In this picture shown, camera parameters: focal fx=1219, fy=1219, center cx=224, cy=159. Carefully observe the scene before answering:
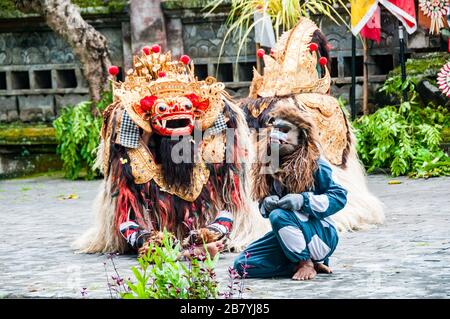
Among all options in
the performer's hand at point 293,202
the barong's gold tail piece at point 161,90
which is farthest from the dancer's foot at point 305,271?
the barong's gold tail piece at point 161,90

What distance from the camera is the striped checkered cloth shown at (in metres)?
8.88

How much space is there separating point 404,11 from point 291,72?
154 inches

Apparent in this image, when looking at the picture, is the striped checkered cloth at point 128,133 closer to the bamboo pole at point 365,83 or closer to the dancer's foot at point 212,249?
the dancer's foot at point 212,249

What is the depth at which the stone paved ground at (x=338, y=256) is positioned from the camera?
23.2 ft

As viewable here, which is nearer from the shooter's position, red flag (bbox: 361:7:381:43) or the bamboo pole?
red flag (bbox: 361:7:381:43)

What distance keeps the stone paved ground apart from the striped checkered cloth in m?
0.83

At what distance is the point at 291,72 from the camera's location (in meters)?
10.2

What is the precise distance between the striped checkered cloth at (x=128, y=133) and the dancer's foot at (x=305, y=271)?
1958mm

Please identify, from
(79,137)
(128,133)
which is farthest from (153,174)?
(79,137)

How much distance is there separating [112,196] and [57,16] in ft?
21.9

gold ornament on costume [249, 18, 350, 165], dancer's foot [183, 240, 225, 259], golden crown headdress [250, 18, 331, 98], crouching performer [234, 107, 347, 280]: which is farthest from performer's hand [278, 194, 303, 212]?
golden crown headdress [250, 18, 331, 98]

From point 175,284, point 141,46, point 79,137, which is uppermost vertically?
point 141,46

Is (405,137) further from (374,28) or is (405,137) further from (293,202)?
(293,202)

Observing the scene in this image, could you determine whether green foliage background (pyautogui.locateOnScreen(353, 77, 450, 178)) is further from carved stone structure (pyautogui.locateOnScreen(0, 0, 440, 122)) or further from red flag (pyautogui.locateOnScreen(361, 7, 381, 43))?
carved stone structure (pyautogui.locateOnScreen(0, 0, 440, 122))
